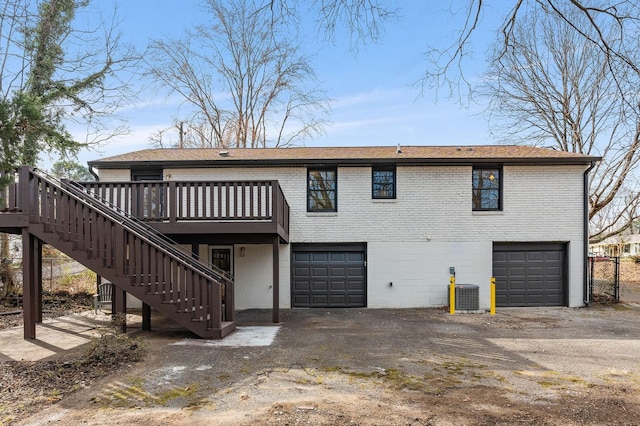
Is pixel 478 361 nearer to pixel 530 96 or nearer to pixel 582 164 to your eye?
pixel 582 164

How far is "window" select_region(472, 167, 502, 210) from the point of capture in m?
12.7

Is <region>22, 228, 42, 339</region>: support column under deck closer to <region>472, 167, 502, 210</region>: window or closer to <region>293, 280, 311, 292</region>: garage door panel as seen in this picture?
<region>293, 280, 311, 292</region>: garage door panel

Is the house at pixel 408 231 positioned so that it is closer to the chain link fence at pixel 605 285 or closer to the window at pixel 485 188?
the window at pixel 485 188

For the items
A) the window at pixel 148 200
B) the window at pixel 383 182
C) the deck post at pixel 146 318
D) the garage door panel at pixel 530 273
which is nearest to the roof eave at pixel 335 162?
the window at pixel 383 182

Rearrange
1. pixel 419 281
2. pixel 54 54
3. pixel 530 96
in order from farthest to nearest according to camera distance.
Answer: pixel 530 96 → pixel 54 54 → pixel 419 281

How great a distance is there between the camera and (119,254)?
25.4 feet

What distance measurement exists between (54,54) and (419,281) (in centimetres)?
1440

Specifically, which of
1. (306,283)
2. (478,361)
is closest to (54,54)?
(306,283)

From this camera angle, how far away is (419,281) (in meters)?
12.4

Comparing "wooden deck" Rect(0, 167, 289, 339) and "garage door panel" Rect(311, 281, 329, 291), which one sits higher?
"wooden deck" Rect(0, 167, 289, 339)

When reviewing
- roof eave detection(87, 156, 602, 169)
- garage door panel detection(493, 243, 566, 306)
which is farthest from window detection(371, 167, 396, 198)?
garage door panel detection(493, 243, 566, 306)

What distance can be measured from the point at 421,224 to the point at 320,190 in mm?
3401

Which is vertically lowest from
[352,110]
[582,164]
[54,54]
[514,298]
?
[514,298]

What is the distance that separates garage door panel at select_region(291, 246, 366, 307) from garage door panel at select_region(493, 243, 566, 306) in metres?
4.41
